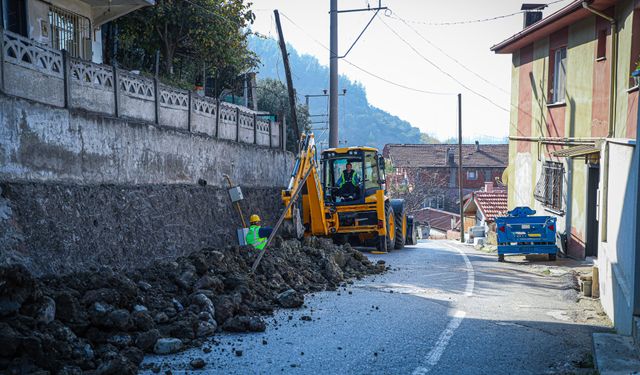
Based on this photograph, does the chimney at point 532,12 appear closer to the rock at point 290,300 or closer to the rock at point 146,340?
the rock at point 290,300

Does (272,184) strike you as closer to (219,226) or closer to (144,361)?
(219,226)

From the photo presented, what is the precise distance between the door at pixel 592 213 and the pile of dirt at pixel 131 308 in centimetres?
933

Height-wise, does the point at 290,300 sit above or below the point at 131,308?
below

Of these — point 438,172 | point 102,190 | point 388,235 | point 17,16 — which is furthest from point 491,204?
point 102,190

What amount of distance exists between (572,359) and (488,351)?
0.91 metres

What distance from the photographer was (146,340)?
7.66m

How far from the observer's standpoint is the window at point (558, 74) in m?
22.3

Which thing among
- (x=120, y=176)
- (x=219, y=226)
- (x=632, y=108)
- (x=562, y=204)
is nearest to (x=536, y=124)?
(x=562, y=204)

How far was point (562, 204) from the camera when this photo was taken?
2097 centimetres

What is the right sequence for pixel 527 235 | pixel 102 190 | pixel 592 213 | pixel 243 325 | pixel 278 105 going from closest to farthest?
pixel 243 325
pixel 102 190
pixel 527 235
pixel 592 213
pixel 278 105

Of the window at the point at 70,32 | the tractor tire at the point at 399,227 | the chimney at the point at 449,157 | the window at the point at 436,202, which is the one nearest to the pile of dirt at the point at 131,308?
the window at the point at 70,32

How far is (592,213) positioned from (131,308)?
14.3 m

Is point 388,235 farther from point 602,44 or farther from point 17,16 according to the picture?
point 17,16

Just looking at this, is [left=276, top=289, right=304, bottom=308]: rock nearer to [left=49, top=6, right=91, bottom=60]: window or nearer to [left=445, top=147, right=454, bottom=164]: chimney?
[left=49, top=6, right=91, bottom=60]: window
